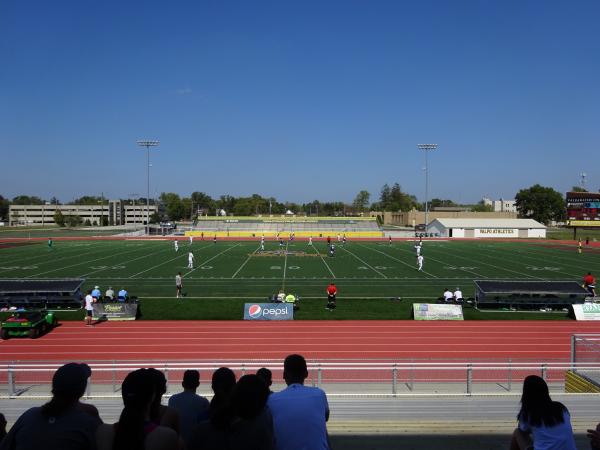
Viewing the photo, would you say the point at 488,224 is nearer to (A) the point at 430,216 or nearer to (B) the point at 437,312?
(A) the point at 430,216

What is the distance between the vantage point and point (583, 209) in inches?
2530

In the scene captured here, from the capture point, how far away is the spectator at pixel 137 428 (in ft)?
9.96

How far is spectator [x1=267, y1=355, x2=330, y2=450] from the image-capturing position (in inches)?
150

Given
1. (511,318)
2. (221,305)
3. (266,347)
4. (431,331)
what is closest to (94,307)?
(221,305)

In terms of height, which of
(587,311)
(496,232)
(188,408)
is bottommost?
(587,311)

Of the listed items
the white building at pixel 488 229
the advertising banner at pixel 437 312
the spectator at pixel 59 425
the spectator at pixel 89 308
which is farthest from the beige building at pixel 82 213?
the spectator at pixel 59 425

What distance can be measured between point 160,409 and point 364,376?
901cm

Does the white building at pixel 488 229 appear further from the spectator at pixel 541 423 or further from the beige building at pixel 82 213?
the beige building at pixel 82 213

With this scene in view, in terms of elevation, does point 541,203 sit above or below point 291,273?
above

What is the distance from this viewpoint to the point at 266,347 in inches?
661

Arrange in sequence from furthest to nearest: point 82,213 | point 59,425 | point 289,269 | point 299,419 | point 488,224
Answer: point 82,213, point 488,224, point 289,269, point 299,419, point 59,425

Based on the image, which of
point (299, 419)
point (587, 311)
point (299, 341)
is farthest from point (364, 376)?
point (587, 311)

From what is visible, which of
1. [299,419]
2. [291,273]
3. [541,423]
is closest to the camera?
[299,419]

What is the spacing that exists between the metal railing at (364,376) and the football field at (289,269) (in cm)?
1342
